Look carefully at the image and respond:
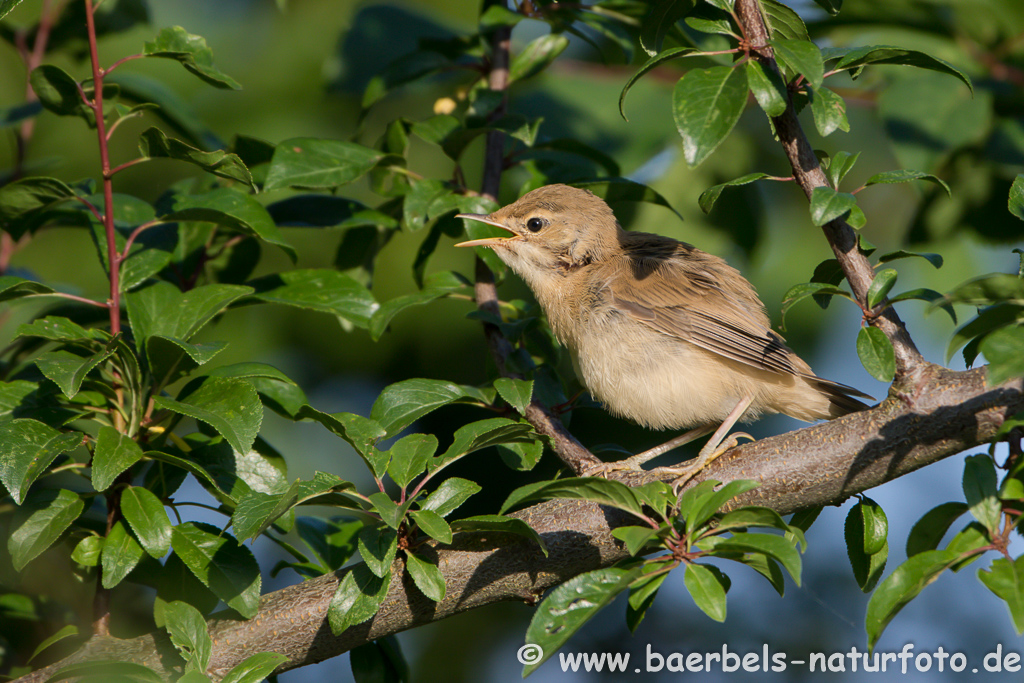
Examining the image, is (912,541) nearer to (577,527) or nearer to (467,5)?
(577,527)

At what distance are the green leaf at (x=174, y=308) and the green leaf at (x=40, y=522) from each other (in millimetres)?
506

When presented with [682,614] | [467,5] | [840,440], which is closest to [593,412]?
[682,614]

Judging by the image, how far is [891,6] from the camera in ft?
12.9

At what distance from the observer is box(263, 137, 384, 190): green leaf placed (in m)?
2.96

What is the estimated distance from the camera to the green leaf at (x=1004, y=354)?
63.9 inches

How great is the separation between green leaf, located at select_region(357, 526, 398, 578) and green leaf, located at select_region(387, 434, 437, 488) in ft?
0.45

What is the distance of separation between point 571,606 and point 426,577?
1.61 feet

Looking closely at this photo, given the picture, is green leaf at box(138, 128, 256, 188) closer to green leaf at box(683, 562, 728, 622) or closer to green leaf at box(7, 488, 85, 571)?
green leaf at box(7, 488, 85, 571)

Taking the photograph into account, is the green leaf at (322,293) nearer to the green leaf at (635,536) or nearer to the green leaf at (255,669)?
the green leaf at (255,669)

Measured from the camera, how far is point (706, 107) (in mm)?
2236

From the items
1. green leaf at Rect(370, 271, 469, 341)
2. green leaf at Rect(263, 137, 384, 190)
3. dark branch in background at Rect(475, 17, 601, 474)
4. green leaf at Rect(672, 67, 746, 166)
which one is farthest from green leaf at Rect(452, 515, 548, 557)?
green leaf at Rect(263, 137, 384, 190)

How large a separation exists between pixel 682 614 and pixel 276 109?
3615 millimetres

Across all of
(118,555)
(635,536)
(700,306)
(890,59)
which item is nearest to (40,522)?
(118,555)

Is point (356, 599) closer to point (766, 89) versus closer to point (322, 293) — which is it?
point (322, 293)
